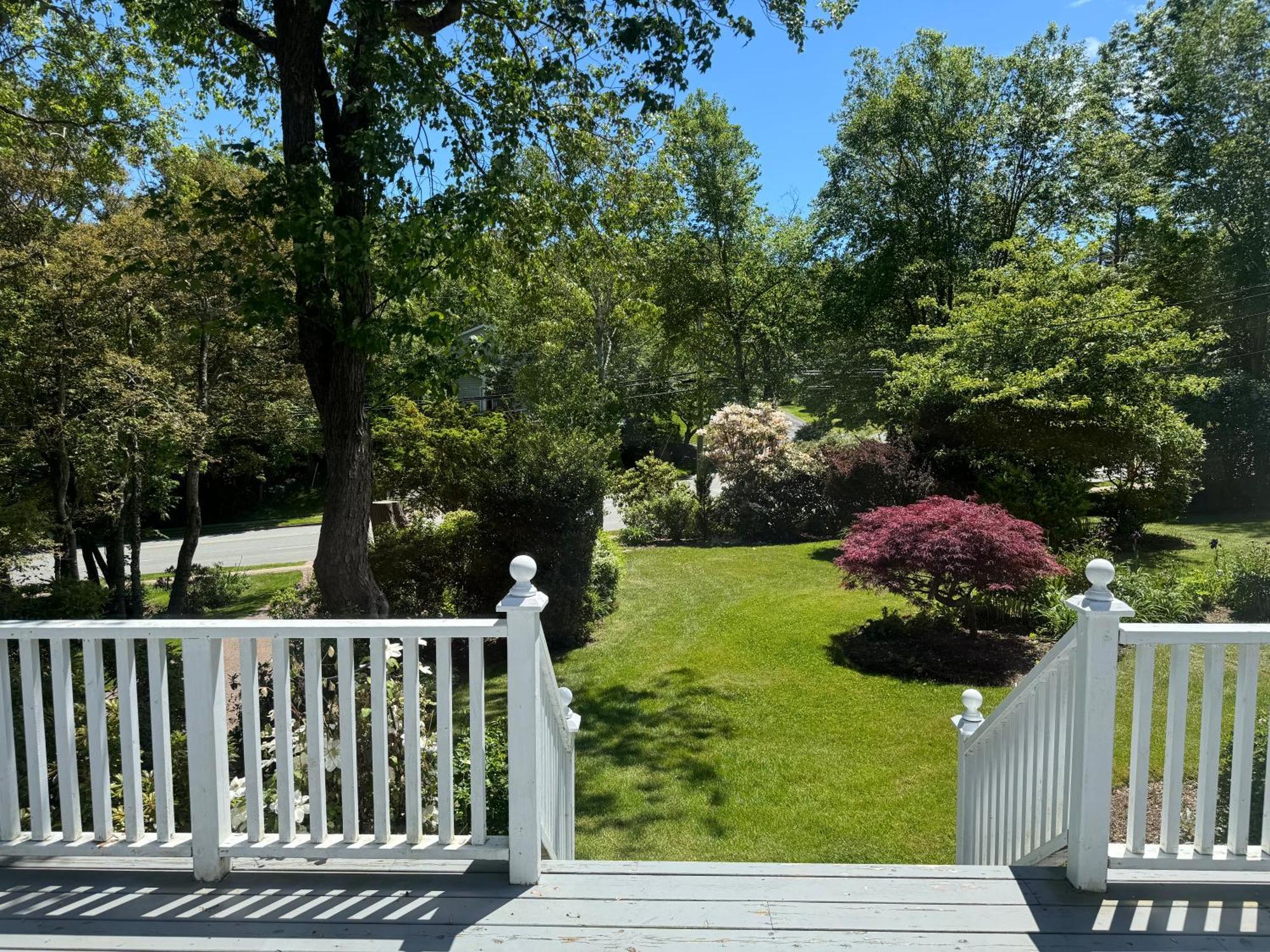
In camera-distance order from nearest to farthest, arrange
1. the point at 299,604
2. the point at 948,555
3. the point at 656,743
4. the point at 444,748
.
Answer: the point at 444,748 < the point at 656,743 < the point at 948,555 < the point at 299,604

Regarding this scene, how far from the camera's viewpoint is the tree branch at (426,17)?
6094 millimetres

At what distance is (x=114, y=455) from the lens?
33.7 ft

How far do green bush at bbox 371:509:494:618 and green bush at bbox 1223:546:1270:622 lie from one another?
826 centimetres

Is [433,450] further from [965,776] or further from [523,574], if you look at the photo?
[523,574]

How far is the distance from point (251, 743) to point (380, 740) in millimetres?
424

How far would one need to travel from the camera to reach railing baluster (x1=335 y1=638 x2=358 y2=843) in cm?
257

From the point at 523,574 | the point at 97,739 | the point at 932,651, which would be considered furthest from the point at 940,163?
the point at 97,739

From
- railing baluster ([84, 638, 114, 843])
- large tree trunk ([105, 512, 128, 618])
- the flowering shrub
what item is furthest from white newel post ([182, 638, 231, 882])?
the flowering shrub

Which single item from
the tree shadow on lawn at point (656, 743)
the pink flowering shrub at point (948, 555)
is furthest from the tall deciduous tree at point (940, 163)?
the tree shadow on lawn at point (656, 743)

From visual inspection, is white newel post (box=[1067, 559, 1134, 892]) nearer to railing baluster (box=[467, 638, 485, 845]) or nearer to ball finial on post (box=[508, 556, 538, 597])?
ball finial on post (box=[508, 556, 538, 597])

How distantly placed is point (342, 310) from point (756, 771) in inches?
175

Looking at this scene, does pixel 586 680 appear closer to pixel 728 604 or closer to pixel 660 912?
pixel 728 604

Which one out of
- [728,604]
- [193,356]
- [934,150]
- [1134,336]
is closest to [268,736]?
[728,604]

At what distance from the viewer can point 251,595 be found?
14.6 meters
